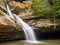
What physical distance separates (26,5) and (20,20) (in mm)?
3935

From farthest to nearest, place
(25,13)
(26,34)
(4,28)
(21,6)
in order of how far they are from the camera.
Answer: (21,6)
(25,13)
(26,34)
(4,28)

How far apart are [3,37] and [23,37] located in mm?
1991

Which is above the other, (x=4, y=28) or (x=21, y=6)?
(x=21, y=6)

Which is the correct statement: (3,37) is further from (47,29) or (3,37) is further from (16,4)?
(16,4)

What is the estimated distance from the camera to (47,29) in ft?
61.4

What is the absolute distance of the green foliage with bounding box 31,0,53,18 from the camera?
64.3ft

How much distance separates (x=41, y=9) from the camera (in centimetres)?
1984

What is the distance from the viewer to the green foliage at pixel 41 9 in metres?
19.6

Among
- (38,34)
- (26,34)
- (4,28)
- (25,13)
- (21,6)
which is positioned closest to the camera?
(4,28)

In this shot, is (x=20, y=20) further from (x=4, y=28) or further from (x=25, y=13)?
(x=4, y=28)

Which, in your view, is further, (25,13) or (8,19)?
(25,13)

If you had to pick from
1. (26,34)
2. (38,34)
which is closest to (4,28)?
(26,34)

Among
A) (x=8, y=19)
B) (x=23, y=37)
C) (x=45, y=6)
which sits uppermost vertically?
(x=45, y=6)

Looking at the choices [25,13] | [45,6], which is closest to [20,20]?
[25,13]
